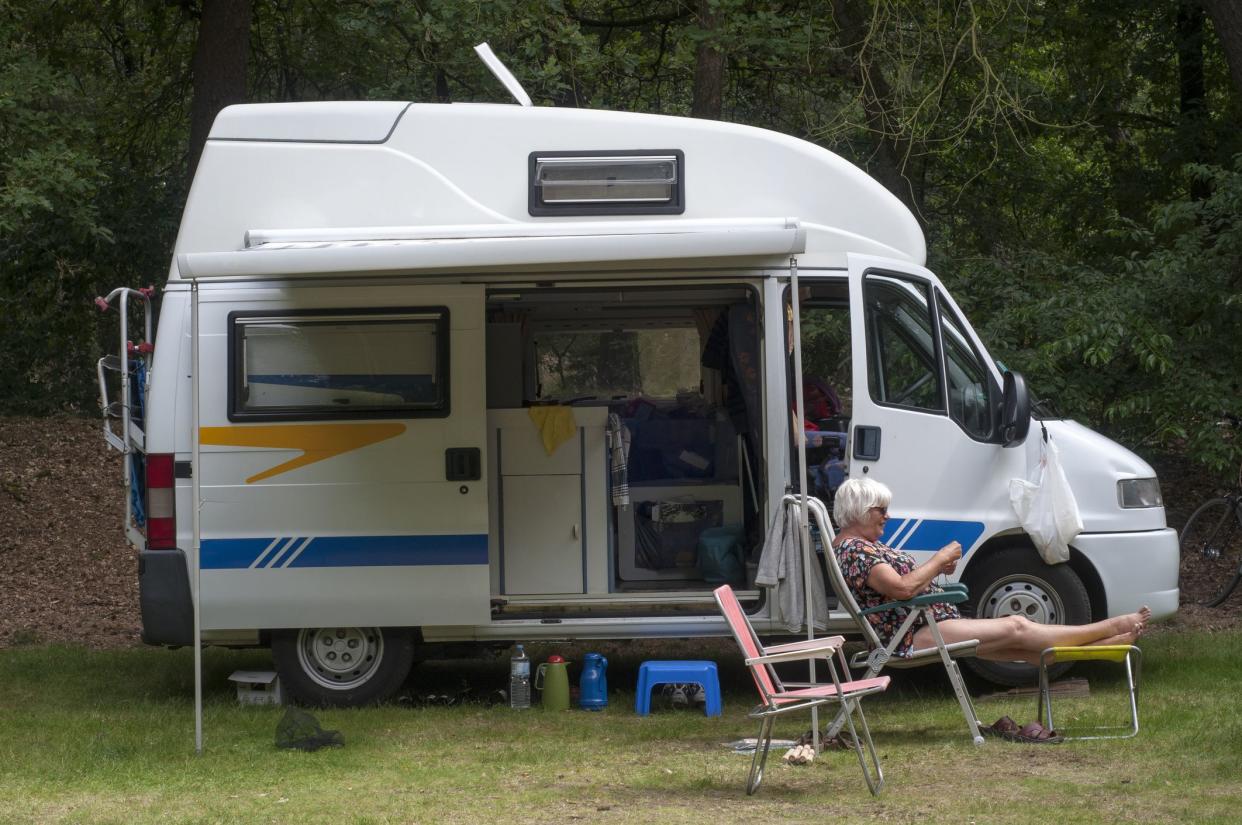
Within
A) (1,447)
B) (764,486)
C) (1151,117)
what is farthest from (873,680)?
(1,447)

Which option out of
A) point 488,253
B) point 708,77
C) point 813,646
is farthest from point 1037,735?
point 708,77

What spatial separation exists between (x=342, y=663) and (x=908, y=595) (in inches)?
118

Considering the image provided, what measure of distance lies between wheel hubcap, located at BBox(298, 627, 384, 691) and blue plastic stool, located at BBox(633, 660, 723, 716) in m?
1.33

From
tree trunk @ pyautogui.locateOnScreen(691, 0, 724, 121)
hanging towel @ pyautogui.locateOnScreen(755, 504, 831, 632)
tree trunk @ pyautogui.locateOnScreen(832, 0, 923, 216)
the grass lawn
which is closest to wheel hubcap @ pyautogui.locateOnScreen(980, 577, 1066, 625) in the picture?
the grass lawn

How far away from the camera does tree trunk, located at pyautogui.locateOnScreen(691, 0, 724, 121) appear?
1170 centimetres

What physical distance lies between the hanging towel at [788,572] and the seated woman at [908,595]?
0.23 meters

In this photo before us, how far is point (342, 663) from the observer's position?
25.7 feet

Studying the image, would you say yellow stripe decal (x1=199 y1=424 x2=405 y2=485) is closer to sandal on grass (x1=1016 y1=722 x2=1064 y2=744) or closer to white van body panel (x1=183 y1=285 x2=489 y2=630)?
white van body panel (x1=183 y1=285 x2=489 y2=630)

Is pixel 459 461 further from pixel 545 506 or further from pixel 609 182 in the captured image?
pixel 609 182

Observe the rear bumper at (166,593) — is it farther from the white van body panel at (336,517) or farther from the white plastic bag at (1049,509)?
the white plastic bag at (1049,509)

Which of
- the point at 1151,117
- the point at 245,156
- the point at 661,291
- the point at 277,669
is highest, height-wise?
the point at 1151,117

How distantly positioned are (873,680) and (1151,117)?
1003 centimetres

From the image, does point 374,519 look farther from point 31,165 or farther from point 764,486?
point 31,165

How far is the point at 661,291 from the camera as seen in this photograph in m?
8.07
